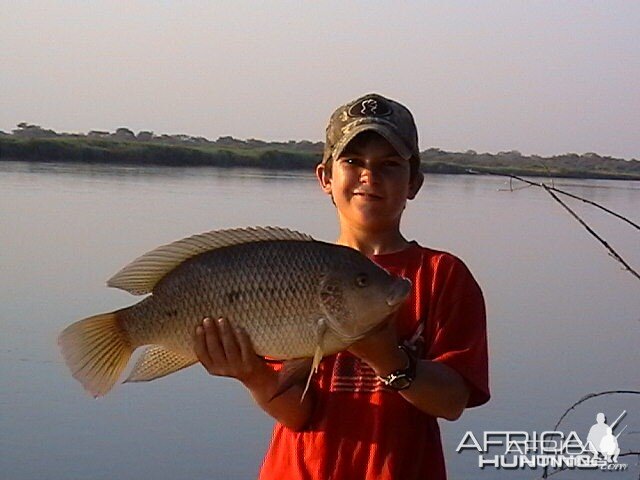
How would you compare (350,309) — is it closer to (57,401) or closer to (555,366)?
(57,401)

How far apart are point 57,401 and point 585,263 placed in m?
8.30

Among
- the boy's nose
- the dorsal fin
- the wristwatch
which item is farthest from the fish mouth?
the boy's nose

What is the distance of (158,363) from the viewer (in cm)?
262

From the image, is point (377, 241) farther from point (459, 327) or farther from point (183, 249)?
point (183, 249)

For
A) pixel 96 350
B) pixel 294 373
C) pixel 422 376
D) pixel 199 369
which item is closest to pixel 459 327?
pixel 422 376

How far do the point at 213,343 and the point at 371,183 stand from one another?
2.03 ft

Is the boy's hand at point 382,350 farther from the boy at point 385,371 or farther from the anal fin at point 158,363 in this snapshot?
the anal fin at point 158,363

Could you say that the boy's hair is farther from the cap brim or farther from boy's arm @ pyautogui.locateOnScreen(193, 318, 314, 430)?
boy's arm @ pyautogui.locateOnScreen(193, 318, 314, 430)

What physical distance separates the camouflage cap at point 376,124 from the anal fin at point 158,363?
69 cm

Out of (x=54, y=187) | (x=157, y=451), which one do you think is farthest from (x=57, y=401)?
(x=54, y=187)

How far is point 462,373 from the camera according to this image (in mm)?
2637

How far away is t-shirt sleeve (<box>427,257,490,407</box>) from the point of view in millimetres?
2656

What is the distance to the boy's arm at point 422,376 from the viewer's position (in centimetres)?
244
